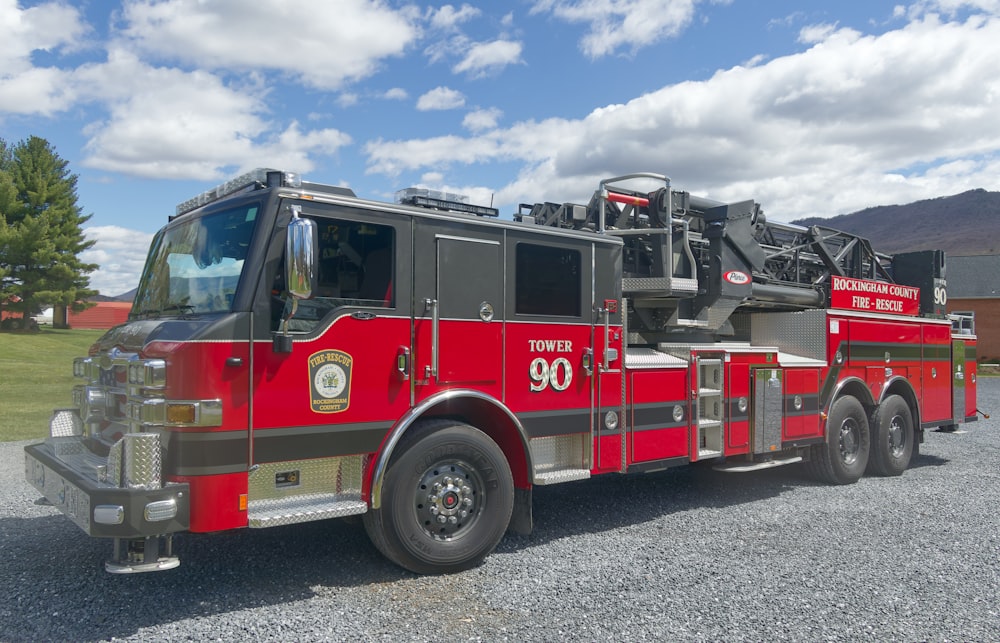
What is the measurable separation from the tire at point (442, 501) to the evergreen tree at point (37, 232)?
141 ft

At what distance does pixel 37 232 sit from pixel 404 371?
143 feet

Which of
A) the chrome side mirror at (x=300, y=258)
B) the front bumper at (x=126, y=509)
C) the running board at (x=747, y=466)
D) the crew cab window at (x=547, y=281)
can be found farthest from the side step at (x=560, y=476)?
the front bumper at (x=126, y=509)

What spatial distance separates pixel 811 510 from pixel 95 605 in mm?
6065

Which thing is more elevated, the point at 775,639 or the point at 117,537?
the point at 117,537

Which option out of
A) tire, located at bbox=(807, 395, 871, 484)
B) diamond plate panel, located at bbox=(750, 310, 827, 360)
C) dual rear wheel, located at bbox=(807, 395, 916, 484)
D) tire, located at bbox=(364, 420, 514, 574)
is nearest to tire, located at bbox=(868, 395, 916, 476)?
dual rear wheel, located at bbox=(807, 395, 916, 484)

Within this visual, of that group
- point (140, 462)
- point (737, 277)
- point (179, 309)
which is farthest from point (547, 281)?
point (140, 462)

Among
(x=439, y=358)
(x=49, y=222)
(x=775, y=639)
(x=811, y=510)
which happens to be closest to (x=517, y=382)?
(x=439, y=358)

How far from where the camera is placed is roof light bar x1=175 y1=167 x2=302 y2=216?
4.75 metres

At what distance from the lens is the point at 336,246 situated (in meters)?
4.86

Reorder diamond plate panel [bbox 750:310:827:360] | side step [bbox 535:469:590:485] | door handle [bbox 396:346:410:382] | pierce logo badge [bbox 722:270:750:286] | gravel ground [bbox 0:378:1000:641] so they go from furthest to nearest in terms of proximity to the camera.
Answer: diamond plate panel [bbox 750:310:827:360]
pierce logo badge [bbox 722:270:750:286]
side step [bbox 535:469:590:485]
door handle [bbox 396:346:410:382]
gravel ground [bbox 0:378:1000:641]

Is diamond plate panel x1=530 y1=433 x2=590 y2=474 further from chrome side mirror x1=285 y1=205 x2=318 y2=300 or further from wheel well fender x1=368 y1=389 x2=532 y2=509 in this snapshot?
chrome side mirror x1=285 y1=205 x2=318 y2=300

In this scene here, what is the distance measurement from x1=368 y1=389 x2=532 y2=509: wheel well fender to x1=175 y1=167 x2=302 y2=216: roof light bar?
64.9 inches

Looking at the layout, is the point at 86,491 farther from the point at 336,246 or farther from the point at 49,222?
the point at 49,222

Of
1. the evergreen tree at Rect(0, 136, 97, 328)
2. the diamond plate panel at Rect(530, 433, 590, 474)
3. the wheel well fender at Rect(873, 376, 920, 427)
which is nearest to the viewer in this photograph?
the diamond plate panel at Rect(530, 433, 590, 474)
